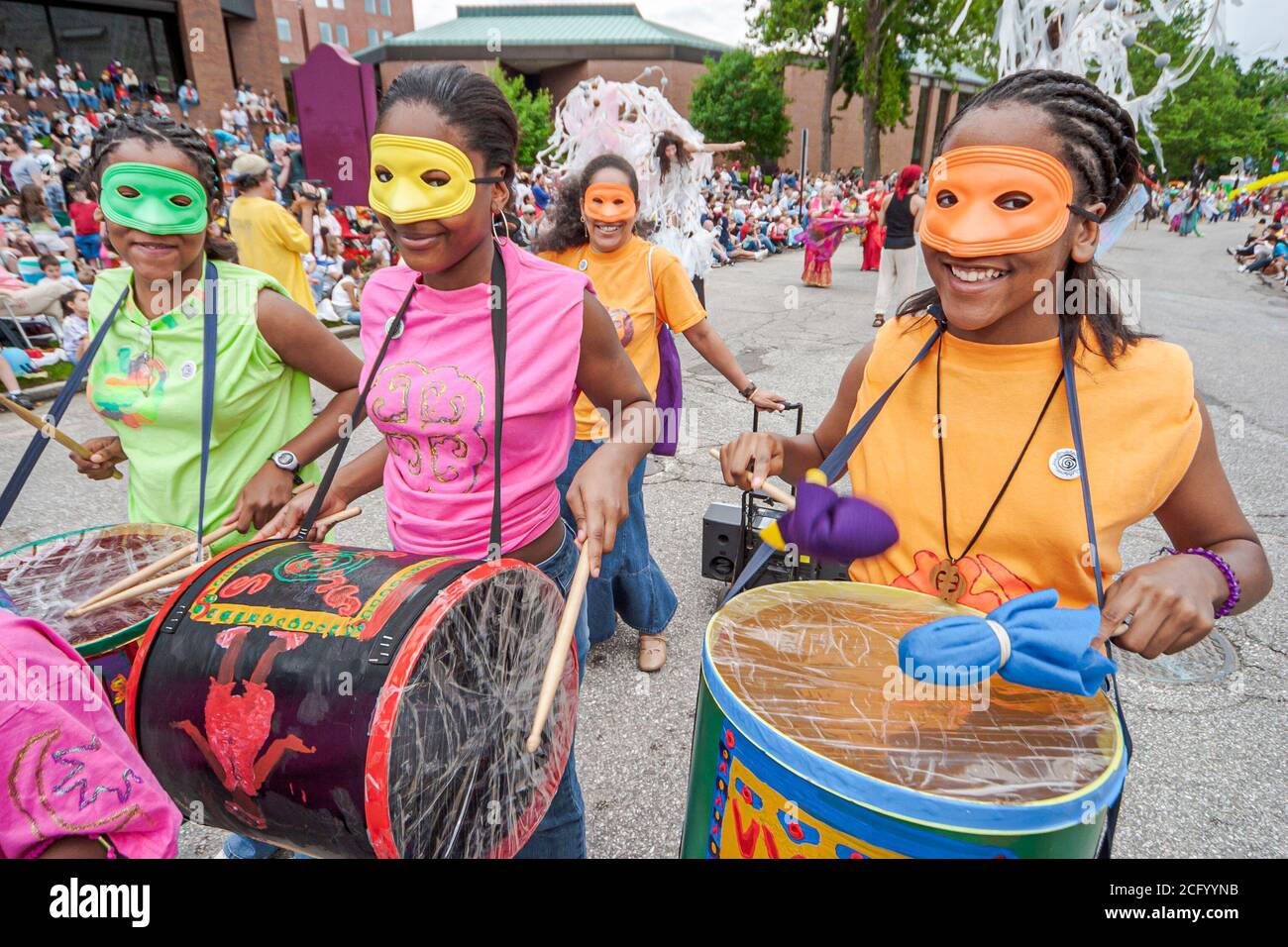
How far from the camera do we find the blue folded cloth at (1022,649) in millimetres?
1061

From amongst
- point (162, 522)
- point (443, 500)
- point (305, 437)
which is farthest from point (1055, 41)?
point (162, 522)

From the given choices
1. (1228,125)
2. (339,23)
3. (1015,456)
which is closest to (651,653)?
(1015,456)

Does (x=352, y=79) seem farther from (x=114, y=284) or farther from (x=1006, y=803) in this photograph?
(x=1006, y=803)

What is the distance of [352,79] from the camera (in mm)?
12562

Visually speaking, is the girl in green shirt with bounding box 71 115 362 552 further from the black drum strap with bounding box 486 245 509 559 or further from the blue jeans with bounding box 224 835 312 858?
the blue jeans with bounding box 224 835 312 858

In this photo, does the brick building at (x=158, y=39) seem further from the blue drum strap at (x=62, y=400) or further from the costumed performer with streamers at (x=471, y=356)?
the costumed performer with streamers at (x=471, y=356)

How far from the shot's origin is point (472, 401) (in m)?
1.68

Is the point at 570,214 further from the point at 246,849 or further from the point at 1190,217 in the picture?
the point at 1190,217

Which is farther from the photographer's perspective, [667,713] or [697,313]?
[697,313]

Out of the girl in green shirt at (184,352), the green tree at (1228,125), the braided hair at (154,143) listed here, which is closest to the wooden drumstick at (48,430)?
the girl in green shirt at (184,352)

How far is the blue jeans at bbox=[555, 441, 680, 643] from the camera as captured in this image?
3.02m

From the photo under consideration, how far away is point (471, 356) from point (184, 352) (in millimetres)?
903

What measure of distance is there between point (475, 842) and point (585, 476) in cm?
76

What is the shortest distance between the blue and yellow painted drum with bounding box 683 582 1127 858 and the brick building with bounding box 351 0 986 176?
159 feet
